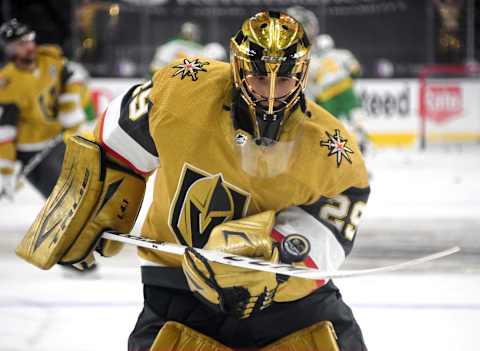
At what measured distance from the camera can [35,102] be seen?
5898 mm

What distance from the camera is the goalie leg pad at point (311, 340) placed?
217 centimetres

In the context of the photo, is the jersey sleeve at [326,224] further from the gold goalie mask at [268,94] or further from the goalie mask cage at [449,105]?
the goalie mask cage at [449,105]

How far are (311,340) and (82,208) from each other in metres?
0.63

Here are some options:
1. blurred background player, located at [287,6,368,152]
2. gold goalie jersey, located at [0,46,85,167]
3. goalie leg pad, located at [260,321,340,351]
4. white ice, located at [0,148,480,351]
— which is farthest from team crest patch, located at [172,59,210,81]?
blurred background player, located at [287,6,368,152]

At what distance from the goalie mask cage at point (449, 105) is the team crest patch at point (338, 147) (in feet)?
33.2

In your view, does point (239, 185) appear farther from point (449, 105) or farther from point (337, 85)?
point (449, 105)

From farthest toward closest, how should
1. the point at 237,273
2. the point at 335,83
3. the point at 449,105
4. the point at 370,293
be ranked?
→ the point at 449,105 → the point at 335,83 → the point at 370,293 → the point at 237,273

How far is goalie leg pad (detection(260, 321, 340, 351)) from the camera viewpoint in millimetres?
2174

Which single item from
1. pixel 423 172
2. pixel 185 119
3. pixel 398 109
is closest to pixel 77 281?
pixel 185 119

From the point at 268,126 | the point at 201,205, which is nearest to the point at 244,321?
the point at 201,205

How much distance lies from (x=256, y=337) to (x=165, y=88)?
615 millimetres

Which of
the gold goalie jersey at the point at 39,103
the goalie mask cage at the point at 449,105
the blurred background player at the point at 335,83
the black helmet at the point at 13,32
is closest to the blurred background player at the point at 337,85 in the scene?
the blurred background player at the point at 335,83

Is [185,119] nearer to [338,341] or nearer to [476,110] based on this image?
[338,341]

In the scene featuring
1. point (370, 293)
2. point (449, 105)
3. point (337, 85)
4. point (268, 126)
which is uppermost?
point (268, 126)
